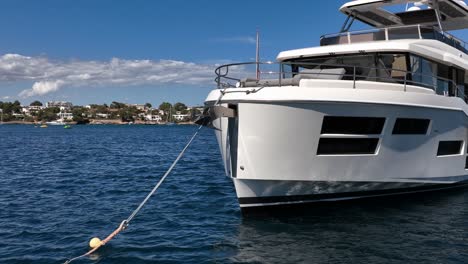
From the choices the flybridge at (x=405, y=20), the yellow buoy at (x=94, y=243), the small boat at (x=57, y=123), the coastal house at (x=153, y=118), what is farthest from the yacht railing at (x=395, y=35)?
the coastal house at (x=153, y=118)

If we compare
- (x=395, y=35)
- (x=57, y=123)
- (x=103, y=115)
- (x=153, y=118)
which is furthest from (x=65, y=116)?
(x=395, y=35)

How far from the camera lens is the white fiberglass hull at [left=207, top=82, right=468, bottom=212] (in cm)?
878

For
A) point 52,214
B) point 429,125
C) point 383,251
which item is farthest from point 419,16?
point 52,214

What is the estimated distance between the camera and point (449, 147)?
11.4m

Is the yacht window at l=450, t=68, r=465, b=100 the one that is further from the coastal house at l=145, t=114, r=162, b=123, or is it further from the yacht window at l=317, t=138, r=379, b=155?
the coastal house at l=145, t=114, r=162, b=123

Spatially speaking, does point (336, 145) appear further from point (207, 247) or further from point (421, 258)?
point (207, 247)

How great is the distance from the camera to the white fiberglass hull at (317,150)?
8.78 m

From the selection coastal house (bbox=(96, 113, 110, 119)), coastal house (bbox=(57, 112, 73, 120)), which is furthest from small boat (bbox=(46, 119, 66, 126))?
coastal house (bbox=(96, 113, 110, 119))

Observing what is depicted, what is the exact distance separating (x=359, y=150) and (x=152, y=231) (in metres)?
4.51

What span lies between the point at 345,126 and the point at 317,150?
76 cm

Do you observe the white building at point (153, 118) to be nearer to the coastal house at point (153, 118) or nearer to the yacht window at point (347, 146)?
the coastal house at point (153, 118)

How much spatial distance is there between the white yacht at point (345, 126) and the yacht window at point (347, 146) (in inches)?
0.9

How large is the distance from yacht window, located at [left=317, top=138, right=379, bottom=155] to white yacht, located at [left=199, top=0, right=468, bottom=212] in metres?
0.02

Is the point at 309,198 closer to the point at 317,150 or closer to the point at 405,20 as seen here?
the point at 317,150
